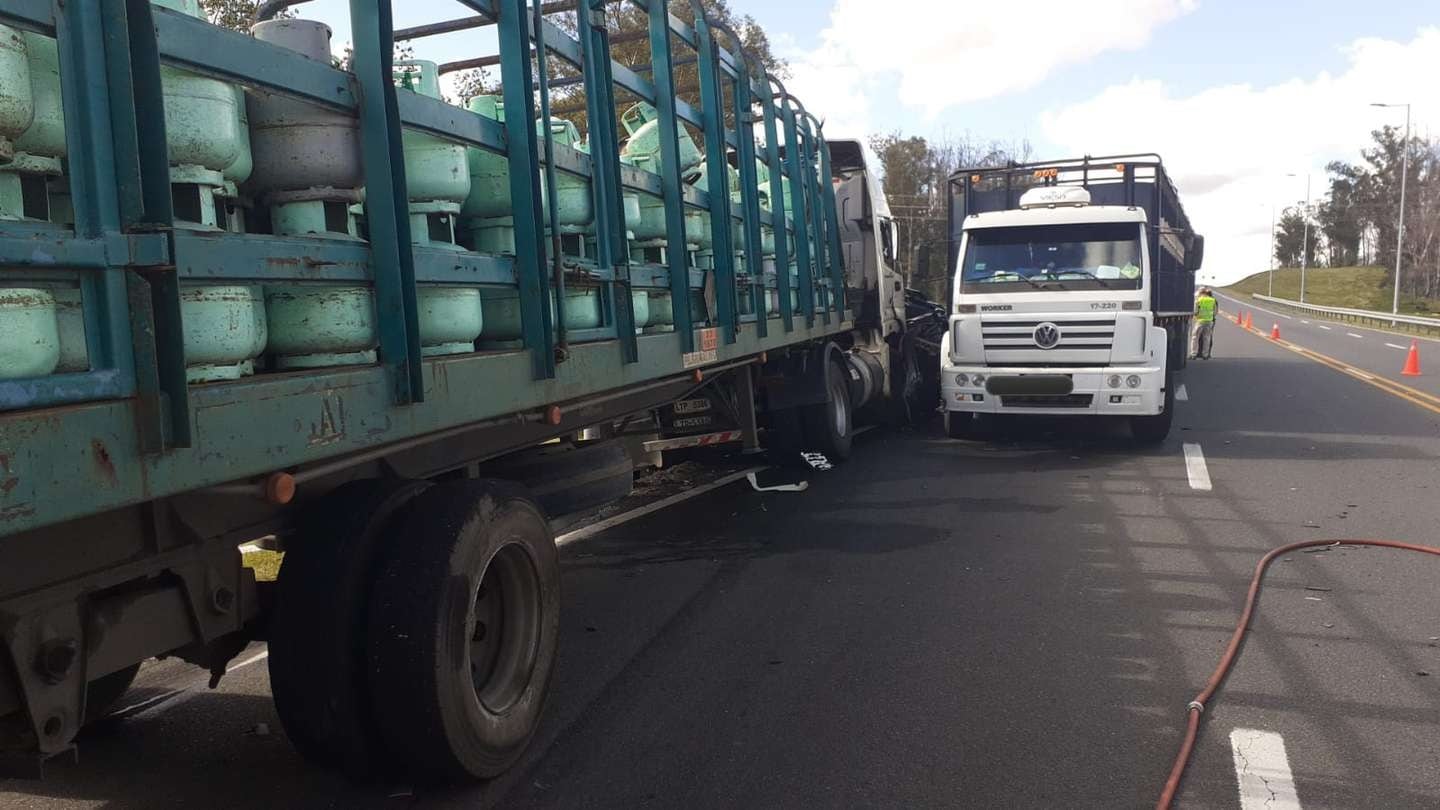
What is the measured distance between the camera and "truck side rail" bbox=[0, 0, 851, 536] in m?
2.13

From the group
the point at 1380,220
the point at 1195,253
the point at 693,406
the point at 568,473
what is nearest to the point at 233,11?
the point at 693,406

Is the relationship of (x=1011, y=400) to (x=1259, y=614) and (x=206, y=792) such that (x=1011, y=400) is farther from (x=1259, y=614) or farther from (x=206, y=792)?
(x=206, y=792)

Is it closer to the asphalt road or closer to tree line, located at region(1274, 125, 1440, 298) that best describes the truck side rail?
the asphalt road

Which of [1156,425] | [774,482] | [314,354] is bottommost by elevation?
[774,482]

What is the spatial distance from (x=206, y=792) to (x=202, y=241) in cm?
216

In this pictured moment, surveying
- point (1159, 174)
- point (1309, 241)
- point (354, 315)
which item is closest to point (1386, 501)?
point (1159, 174)

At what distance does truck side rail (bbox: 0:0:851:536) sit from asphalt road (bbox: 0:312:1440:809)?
133 cm

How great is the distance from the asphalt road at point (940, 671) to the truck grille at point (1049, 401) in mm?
2210

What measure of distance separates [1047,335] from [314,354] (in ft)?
30.0

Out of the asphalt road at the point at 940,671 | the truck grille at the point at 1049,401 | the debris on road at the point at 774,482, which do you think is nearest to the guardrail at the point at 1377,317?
the truck grille at the point at 1049,401

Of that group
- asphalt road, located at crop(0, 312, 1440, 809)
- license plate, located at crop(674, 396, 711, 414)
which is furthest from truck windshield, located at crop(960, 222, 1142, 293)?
license plate, located at crop(674, 396, 711, 414)

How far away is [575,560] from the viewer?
6887 millimetres

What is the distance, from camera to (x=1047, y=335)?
10977 mm

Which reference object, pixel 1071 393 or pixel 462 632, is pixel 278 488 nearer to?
pixel 462 632
